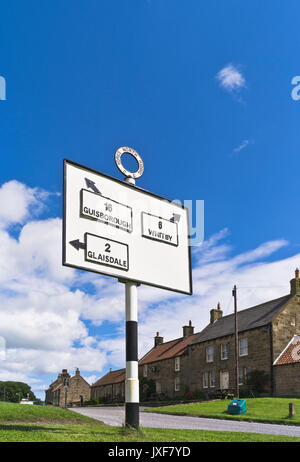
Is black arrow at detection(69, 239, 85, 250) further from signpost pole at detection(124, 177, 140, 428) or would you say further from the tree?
the tree

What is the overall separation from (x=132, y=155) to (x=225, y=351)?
36.0 m

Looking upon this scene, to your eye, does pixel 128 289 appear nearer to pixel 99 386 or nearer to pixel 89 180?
→ pixel 89 180

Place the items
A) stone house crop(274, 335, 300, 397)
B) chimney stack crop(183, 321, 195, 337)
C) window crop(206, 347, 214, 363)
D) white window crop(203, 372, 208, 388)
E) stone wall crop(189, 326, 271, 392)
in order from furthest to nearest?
chimney stack crop(183, 321, 195, 337), white window crop(203, 372, 208, 388), window crop(206, 347, 214, 363), stone wall crop(189, 326, 271, 392), stone house crop(274, 335, 300, 397)

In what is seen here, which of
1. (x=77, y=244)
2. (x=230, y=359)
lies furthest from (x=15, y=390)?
(x=77, y=244)

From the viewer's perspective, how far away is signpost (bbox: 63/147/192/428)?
12164 mm

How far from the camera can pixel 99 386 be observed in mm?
78812

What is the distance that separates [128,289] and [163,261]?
5.42ft

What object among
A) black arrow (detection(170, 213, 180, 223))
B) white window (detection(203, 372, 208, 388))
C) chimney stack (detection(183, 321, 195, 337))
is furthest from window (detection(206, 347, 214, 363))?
black arrow (detection(170, 213, 180, 223))

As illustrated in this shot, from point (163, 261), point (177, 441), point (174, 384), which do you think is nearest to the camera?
point (177, 441)

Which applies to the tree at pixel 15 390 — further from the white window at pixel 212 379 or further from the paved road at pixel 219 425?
the paved road at pixel 219 425

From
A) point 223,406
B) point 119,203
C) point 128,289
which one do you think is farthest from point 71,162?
point 223,406

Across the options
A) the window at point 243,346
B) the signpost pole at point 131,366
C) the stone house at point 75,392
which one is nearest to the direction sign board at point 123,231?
the signpost pole at point 131,366

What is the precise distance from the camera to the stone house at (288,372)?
122ft

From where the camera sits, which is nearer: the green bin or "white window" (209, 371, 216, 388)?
the green bin
